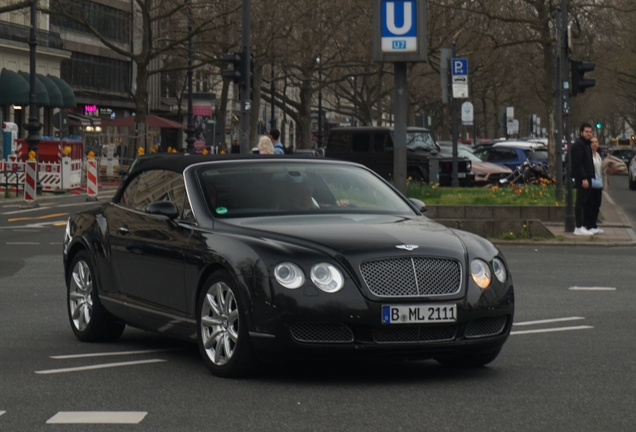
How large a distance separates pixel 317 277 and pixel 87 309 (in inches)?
117

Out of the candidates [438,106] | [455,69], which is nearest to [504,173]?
[455,69]

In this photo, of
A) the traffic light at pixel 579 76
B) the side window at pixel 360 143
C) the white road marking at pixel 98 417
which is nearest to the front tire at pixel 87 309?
the white road marking at pixel 98 417

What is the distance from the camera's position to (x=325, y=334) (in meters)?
7.59

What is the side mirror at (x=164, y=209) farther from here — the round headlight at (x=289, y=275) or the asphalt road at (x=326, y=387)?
the round headlight at (x=289, y=275)

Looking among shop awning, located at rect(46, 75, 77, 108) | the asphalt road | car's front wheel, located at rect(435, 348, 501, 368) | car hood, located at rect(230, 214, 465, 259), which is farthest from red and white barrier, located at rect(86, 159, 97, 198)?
shop awning, located at rect(46, 75, 77, 108)

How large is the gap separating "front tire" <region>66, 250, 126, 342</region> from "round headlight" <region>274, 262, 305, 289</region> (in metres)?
2.50

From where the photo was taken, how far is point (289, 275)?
24.8 feet

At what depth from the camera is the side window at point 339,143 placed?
3797 cm

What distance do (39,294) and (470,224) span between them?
959cm

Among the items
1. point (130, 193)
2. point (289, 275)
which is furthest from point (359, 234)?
point (130, 193)

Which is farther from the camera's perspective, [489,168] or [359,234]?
[489,168]

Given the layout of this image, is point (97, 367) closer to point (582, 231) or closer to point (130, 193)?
point (130, 193)

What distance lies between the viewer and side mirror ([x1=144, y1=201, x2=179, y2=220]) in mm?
8711

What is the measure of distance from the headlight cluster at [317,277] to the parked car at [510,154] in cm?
3871
